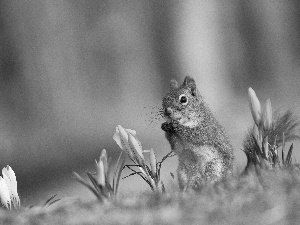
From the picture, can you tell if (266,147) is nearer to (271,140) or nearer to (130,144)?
(271,140)

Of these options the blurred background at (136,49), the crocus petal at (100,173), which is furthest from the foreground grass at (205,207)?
the blurred background at (136,49)

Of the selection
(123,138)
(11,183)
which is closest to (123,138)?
(123,138)

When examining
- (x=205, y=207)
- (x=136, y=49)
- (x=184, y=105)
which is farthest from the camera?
(x=136, y=49)

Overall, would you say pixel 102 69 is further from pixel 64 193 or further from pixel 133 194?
pixel 133 194

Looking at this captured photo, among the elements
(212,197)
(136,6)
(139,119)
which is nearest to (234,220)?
(212,197)

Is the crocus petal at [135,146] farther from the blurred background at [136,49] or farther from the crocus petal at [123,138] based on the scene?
the blurred background at [136,49]
